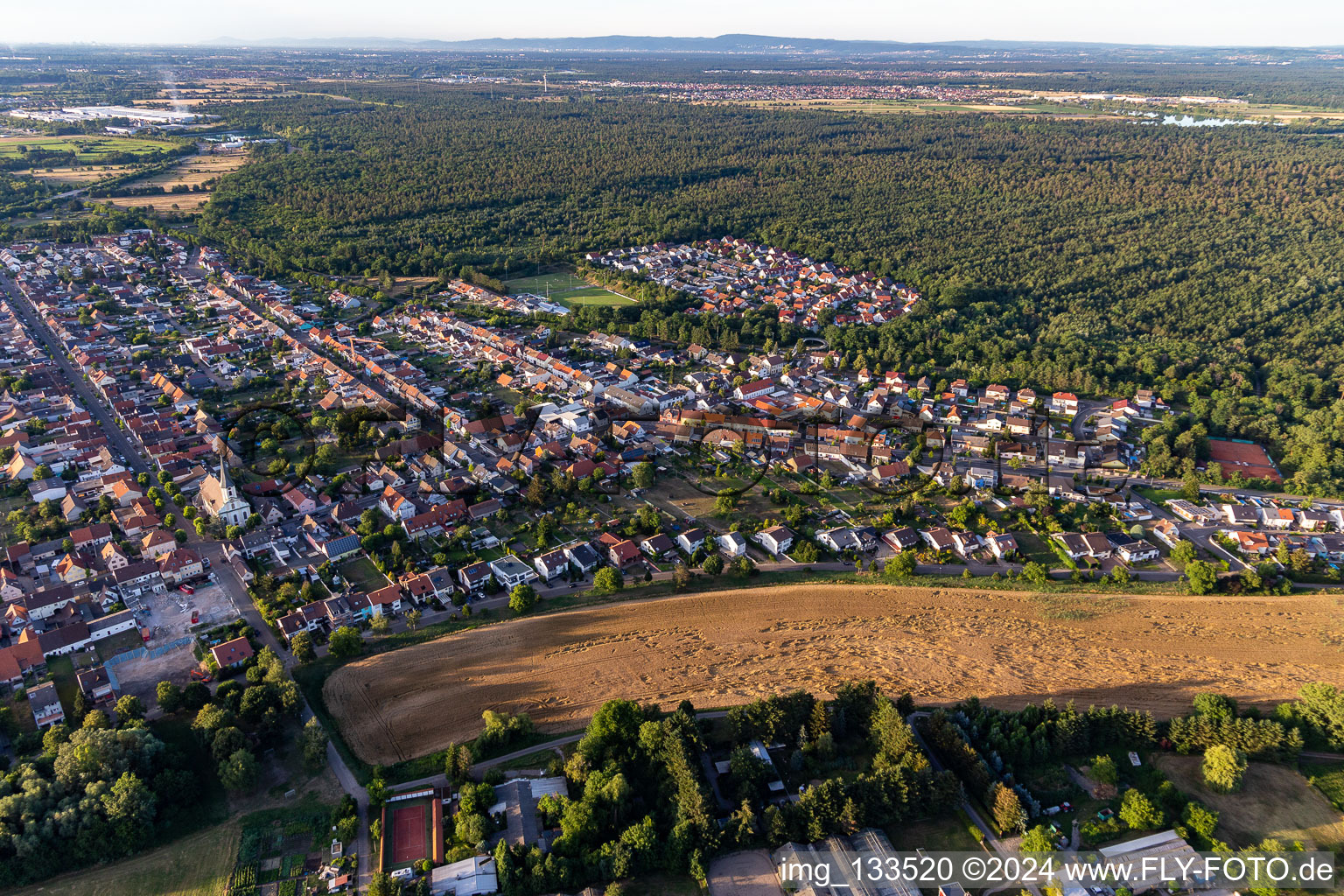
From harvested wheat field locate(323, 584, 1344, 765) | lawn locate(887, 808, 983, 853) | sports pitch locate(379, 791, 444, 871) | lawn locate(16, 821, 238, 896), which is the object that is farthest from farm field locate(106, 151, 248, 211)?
lawn locate(887, 808, 983, 853)

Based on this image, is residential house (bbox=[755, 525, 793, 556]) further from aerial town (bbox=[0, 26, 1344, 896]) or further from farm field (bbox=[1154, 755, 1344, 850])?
farm field (bbox=[1154, 755, 1344, 850])

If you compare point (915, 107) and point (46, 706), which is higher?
point (915, 107)

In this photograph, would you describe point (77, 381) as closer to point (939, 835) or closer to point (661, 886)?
point (661, 886)

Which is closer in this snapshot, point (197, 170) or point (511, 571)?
point (511, 571)

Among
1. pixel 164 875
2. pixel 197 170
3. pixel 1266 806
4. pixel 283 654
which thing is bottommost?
pixel 164 875

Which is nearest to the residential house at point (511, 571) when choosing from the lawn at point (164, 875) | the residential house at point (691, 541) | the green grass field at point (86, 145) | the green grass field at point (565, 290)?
the residential house at point (691, 541)

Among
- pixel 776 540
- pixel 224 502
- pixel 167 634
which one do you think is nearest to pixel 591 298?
pixel 224 502
